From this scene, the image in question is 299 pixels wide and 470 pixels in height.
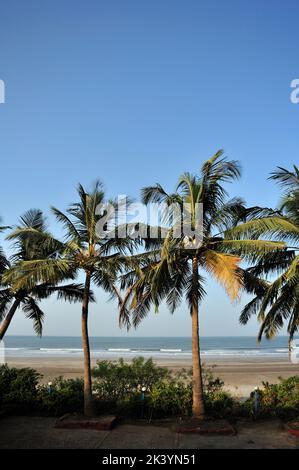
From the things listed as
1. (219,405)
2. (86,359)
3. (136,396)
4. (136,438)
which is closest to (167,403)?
(136,396)

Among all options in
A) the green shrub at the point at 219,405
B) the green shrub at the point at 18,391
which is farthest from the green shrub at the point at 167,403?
the green shrub at the point at 18,391

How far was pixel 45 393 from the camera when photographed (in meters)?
10.8

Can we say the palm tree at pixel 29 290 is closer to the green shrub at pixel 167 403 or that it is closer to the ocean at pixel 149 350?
the green shrub at pixel 167 403

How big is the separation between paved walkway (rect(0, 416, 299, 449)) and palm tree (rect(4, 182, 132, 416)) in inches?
51.1

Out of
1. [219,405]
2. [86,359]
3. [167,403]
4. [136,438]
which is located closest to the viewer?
[136,438]

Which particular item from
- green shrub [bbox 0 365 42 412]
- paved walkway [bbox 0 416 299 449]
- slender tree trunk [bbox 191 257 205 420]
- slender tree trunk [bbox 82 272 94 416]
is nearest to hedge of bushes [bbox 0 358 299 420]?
green shrub [bbox 0 365 42 412]

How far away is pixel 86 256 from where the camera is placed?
1052 cm

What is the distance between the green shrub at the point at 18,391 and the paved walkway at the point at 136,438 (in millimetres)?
1255

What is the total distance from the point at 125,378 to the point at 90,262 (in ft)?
12.6

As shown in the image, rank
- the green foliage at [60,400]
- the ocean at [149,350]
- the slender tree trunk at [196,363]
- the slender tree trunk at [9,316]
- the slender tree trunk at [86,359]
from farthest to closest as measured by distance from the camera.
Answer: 1. the ocean at [149,350]
2. the slender tree trunk at [9,316]
3. the green foliage at [60,400]
4. the slender tree trunk at [86,359]
5. the slender tree trunk at [196,363]

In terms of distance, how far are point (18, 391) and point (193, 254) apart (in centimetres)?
667

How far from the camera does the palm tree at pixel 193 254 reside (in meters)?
9.55

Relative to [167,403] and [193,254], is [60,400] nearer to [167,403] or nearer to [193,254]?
[167,403]
